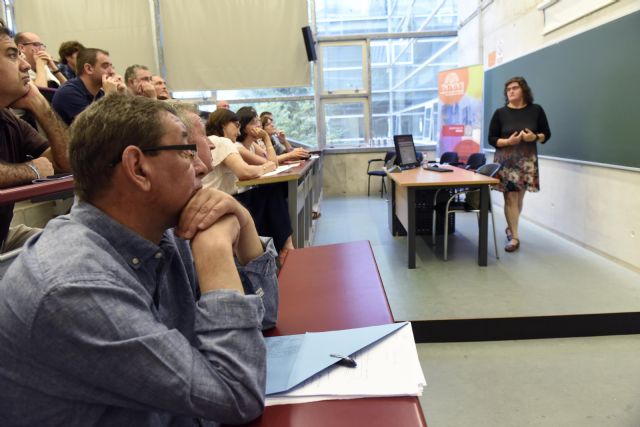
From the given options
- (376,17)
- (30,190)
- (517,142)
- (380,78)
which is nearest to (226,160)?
(30,190)

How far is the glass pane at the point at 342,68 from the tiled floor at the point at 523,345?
4565 mm

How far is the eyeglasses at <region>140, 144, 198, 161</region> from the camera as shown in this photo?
2.35ft

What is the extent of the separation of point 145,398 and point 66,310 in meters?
0.15

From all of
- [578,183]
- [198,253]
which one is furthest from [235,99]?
[198,253]

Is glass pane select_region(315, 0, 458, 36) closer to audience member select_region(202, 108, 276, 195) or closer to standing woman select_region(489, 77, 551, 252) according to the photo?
standing woman select_region(489, 77, 551, 252)

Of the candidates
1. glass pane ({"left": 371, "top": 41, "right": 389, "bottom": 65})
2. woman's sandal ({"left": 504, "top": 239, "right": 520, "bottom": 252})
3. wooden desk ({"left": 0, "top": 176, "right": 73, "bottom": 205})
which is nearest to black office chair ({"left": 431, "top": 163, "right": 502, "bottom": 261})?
woman's sandal ({"left": 504, "top": 239, "right": 520, "bottom": 252})

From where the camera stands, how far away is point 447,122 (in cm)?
716

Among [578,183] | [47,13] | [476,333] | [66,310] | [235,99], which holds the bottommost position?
[476,333]

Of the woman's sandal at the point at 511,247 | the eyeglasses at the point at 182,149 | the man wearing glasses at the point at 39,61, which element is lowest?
the woman's sandal at the point at 511,247

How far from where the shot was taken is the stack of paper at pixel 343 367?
75cm

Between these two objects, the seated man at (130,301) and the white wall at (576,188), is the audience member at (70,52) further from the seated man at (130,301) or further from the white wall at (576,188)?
the white wall at (576,188)

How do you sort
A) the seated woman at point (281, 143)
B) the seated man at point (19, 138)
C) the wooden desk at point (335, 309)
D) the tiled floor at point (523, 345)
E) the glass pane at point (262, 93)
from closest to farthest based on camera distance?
the wooden desk at point (335, 309)
the seated man at point (19, 138)
the tiled floor at point (523, 345)
the seated woman at point (281, 143)
the glass pane at point (262, 93)

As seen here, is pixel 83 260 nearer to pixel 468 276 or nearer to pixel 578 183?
pixel 468 276

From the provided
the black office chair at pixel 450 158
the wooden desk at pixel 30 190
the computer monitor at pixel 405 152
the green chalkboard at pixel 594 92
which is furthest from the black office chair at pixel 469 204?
the wooden desk at pixel 30 190
